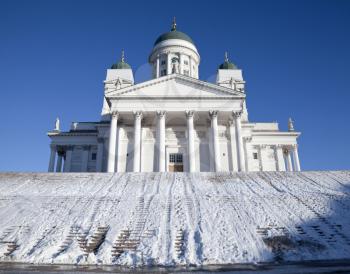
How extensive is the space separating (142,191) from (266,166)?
2819 cm

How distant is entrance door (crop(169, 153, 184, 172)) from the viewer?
31.4 metres

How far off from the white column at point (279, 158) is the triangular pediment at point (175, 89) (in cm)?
1262

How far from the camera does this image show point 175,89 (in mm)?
30484

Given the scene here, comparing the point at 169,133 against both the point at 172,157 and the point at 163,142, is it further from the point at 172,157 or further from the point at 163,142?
the point at 163,142

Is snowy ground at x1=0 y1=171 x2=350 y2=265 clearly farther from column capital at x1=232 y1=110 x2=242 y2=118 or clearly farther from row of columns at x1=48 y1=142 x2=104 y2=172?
row of columns at x1=48 y1=142 x2=104 y2=172

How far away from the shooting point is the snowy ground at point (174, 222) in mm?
7328

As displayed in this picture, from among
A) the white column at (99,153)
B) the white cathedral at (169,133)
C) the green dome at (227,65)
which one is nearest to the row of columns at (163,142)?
the white cathedral at (169,133)

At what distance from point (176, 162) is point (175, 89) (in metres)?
7.46

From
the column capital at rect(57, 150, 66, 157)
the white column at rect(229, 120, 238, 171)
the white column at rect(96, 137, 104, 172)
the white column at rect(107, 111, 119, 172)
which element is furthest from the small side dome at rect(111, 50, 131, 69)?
the white column at rect(229, 120, 238, 171)

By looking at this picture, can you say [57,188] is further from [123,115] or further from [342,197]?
[123,115]

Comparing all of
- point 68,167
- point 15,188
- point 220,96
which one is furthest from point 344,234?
point 68,167

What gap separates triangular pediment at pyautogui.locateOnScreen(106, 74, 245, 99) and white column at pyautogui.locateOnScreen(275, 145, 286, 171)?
12615mm

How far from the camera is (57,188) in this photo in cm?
1350

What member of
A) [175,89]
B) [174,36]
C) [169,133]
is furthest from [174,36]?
[169,133]
